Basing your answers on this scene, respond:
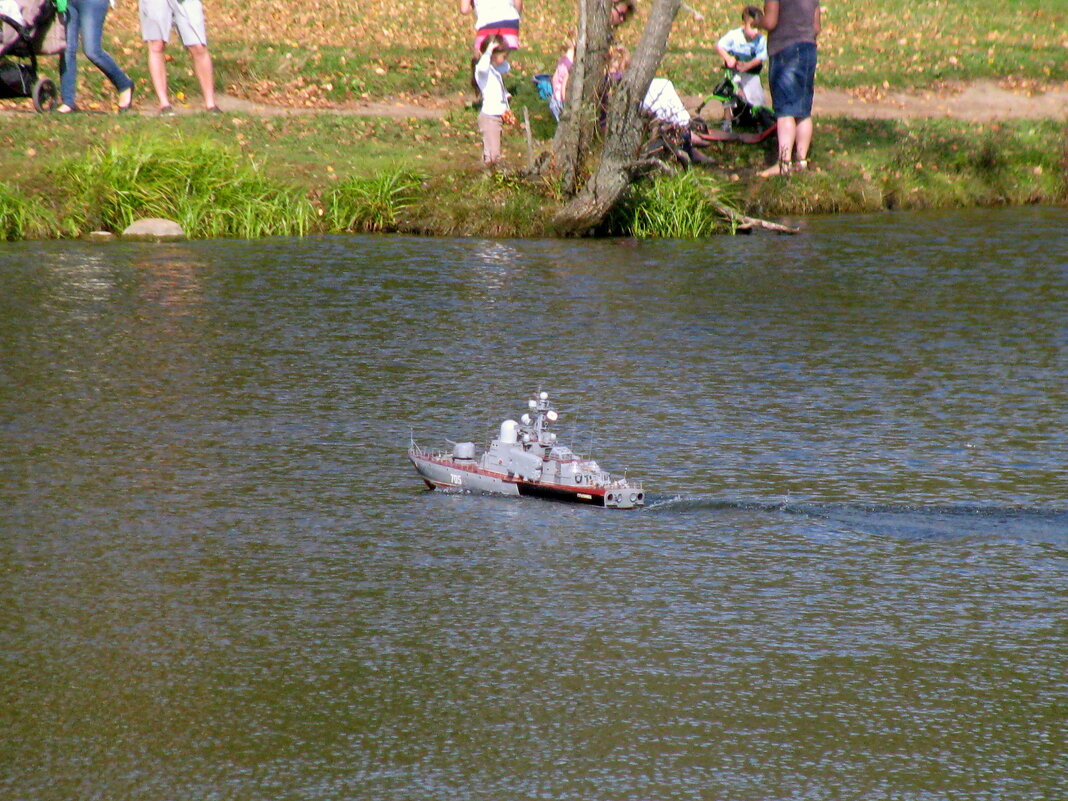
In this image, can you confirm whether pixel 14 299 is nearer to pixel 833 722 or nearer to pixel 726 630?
pixel 726 630

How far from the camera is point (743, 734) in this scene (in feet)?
16.4

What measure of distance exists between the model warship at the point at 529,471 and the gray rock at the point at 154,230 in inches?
353

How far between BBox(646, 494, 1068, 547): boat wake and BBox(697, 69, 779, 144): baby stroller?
11.0 metres

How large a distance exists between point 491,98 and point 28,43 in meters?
5.51

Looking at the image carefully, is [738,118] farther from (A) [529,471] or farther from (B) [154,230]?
(A) [529,471]

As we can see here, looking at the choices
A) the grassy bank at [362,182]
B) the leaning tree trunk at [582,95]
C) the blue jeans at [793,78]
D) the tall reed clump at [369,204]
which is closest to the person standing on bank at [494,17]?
the grassy bank at [362,182]

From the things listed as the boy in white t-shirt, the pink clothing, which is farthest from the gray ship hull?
the boy in white t-shirt

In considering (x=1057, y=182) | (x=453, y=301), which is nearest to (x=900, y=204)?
(x=1057, y=182)

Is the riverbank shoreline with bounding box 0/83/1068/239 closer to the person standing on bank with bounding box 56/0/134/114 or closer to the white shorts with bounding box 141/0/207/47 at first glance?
the person standing on bank with bounding box 56/0/134/114

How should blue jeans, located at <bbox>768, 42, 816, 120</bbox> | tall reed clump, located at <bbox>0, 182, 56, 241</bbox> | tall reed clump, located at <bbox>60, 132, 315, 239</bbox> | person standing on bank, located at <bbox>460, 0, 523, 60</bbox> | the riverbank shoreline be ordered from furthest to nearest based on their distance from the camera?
person standing on bank, located at <bbox>460, 0, 523, 60</bbox>
blue jeans, located at <bbox>768, 42, 816, 120</bbox>
the riverbank shoreline
tall reed clump, located at <bbox>60, 132, 315, 239</bbox>
tall reed clump, located at <bbox>0, 182, 56, 241</bbox>

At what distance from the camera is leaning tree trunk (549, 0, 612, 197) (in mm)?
16203

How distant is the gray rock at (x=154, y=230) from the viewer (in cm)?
1590

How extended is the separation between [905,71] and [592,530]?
17.7 meters

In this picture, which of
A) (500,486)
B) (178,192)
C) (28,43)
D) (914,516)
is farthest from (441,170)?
(914,516)
